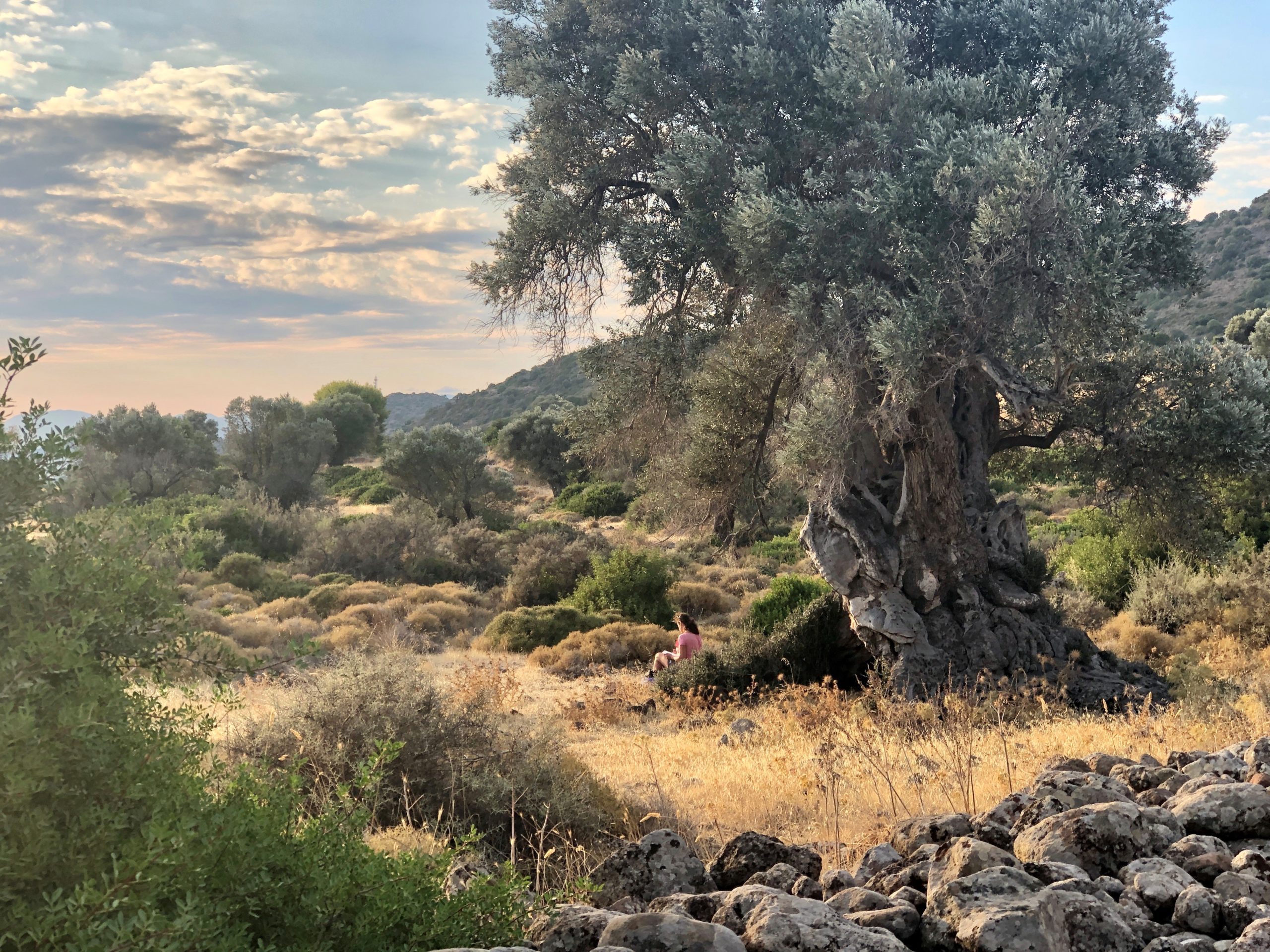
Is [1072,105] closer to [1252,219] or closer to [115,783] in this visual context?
[115,783]

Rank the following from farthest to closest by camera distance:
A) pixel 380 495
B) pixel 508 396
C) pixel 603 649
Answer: pixel 508 396, pixel 380 495, pixel 603 649

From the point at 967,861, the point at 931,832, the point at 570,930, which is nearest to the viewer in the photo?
the point at 570,930

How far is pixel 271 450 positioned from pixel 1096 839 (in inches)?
1469

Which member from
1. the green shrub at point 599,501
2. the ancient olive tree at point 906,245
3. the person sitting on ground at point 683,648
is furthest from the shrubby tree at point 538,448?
the ancient olive tree at point 906,245

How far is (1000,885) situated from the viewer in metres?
3.24

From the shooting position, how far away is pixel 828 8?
10.3 meters

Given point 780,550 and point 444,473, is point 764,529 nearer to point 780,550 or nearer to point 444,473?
point 780,550

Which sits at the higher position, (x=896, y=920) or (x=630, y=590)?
(x=896, y=920)

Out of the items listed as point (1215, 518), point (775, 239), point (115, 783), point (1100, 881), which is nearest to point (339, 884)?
point (115, 783)

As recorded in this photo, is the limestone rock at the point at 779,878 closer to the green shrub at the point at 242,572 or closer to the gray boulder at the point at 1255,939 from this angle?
the gray boulder at the point at 1255,939

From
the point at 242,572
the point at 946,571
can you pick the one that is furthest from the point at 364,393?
the point at 946,571

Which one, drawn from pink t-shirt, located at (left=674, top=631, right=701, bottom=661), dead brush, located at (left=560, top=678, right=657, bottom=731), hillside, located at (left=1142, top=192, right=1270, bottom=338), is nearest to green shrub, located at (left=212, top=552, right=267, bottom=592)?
dead brush, located at (left=560, top=678, right=657, bottom=731)

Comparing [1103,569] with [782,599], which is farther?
[1103,569]

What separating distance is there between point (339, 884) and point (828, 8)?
10466 millimetres
